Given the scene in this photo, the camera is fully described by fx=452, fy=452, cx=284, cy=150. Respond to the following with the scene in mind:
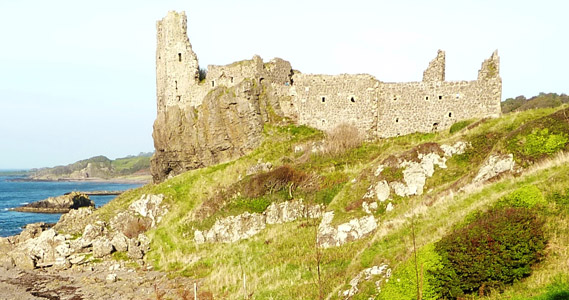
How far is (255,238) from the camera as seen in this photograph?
31.0 metres

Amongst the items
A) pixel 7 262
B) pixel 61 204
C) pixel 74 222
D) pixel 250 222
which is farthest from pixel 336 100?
pixel 61 204

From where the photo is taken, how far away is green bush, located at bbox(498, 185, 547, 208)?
14.7m

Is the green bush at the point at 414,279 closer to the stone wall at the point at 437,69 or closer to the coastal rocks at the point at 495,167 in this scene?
the coastal rocks at the point at 495,167

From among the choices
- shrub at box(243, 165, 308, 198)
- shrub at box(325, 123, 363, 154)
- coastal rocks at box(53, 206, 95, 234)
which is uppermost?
shrub at box(325, 123, 363, 154)

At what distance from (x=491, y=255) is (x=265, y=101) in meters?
34.5

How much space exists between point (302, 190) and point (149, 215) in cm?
1493

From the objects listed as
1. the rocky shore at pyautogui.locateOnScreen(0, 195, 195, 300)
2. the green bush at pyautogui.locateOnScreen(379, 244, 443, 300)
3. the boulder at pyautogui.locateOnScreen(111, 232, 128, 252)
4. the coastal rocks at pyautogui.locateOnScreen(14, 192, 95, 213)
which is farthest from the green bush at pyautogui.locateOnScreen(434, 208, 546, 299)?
the coastal rocks at pyautogui.locateOnScreen(14, 192, 95, 213)

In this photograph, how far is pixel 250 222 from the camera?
32750 millimetres

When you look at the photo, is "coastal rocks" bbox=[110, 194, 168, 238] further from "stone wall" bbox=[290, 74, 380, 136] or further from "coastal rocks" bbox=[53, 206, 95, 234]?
"stone wall" bbox=[290, 74, 380, 136]

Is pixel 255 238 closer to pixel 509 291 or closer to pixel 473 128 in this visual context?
pixel 473 128

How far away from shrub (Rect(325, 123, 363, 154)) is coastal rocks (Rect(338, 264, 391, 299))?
22.6 m

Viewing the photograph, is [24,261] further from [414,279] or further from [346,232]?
[414,279]

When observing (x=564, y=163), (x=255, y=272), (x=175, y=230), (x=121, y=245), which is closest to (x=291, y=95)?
(x=175, y=230)

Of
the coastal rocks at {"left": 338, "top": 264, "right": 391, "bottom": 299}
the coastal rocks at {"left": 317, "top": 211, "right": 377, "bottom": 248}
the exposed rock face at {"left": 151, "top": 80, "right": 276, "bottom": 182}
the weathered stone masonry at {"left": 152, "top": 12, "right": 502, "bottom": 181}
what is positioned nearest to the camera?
the coastal rocks at {"left": 338, "top": 264, "right": 391, "bottom": 299}
